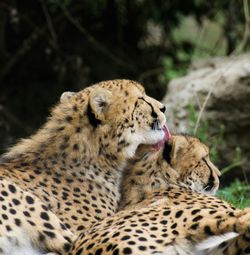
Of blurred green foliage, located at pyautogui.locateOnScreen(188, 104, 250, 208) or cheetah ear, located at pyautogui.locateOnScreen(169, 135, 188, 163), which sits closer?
cheetah ear, located at pyautogui.locateOnScreen(169, 135, 188, 163)

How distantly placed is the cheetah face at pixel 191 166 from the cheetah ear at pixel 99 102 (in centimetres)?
41

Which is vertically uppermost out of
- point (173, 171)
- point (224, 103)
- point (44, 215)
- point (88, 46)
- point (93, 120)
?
point (88, 46)

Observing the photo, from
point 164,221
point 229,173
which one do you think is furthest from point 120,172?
point 229,173

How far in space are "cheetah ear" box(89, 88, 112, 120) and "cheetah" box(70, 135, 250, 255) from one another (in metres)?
0.35

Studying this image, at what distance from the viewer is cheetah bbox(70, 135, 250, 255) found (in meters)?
4.53

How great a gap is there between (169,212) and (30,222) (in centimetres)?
73

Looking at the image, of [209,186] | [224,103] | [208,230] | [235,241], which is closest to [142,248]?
[208,230]

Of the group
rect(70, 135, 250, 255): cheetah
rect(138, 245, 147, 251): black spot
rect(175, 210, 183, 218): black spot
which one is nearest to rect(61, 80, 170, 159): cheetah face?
rect(70, 135, 250, 255): cheetah

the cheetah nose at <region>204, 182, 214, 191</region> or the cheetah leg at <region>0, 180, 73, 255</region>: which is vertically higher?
the cheetah nose at <region>204, 182, 214, 191</region>

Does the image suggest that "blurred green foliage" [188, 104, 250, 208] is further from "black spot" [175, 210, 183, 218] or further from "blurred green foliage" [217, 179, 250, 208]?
"black spot" [175, 210, 183, 218]

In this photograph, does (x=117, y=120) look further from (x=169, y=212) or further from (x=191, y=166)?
(x=169, y=212)

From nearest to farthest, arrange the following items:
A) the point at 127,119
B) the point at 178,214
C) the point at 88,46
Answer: the point at 178,214 → the point at 127,119 → the point at 88,46

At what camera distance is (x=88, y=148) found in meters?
5.92

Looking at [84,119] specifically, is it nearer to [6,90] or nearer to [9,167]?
[9,167]
